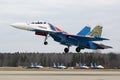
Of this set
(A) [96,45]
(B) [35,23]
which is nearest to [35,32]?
(B) [35,23]

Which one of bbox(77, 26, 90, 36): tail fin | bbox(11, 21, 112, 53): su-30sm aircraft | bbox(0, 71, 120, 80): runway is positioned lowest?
bbox(0, 71, 120, 80): runway

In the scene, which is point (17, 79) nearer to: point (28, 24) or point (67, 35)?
point (28, 24)

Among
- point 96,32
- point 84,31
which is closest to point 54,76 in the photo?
point 84,31

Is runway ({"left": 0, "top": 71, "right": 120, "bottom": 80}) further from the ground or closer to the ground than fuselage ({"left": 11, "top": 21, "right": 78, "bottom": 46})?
closer to the ground

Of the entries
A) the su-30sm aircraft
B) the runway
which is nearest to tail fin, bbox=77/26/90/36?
the su-30sm aircraft

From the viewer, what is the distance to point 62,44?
90250mm

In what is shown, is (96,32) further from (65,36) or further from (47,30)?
(47,30)

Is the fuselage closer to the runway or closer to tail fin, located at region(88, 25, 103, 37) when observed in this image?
tail fin, located at region(88, 25, 103, 37)

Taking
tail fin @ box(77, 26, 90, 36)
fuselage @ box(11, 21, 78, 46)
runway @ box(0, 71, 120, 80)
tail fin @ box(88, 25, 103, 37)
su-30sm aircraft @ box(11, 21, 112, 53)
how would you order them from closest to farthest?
1. runway @ box(0, 71, 120, 80)
2. fuselage @ box(11, 21, 78, 46)
3. su-30sm aircraft @ box(11, 21, 112, 53)
4. tail fin @ box(88, 25, 103, 37)
5. tail fin @ box(77, 26, 90, 36)

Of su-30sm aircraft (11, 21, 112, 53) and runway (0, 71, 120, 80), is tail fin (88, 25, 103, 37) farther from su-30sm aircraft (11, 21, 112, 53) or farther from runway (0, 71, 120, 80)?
runway (0, 71, 120, 80)

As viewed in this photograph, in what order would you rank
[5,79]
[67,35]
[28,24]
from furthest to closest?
[67,35], [28,24], [5,79]

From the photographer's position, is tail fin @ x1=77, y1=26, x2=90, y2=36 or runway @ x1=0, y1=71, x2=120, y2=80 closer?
runway @ x1=0, y1=71, x2=120, y2=80

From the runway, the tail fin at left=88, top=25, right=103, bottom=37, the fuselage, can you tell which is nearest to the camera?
the runway

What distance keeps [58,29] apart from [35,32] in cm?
771
